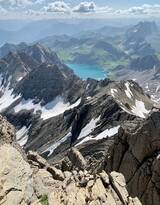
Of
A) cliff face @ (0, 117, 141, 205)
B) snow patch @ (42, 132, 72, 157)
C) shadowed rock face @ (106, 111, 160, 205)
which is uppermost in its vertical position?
cliff face @ (0, 117, 141, 205)

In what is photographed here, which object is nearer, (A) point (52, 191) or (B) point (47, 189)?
(A) point (52, 191)

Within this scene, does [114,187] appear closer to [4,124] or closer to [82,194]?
[82,194]

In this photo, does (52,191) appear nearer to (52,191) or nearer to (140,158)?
(52,191)

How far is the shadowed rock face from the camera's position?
165ft

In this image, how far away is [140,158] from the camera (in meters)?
55.4

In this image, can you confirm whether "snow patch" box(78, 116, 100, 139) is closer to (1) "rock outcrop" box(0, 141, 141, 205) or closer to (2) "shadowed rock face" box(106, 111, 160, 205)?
(2) "shadowed rock face" box(106, 111, 160, 205)

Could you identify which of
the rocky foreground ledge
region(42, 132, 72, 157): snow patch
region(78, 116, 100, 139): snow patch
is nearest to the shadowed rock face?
the rocky foreground ledge

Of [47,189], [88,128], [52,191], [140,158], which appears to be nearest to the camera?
[52,191]

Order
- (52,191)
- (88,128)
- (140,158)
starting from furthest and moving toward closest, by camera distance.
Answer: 1. (88,128)
2. (140,158)
3. (52,191)

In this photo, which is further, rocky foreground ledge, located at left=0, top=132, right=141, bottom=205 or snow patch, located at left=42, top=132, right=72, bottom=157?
snow patch, located at left=42, top=132, right=72, bottom=157

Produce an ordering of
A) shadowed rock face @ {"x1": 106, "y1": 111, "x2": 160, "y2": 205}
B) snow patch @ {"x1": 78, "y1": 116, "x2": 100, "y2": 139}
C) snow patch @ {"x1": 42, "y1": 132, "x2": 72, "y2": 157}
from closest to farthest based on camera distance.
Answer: shadowed rock face @ {"x1": 106, "y1": 111, "x2": 160, "y2": 205}, snow patch @ {"x1": 78, "y1": 116, "x2": 100, "y2": 139}, snow patch @ {"x1": 42, "y1": 132, "x2": 72, "y2": 157}

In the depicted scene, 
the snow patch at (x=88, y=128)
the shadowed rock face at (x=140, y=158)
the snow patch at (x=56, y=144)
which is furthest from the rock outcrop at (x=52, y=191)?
the snow patch at (x=56, y=144)

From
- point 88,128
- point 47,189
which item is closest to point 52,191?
point 47,189

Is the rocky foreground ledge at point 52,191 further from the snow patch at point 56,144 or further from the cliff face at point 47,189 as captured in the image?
the snow patch at point 56,144
